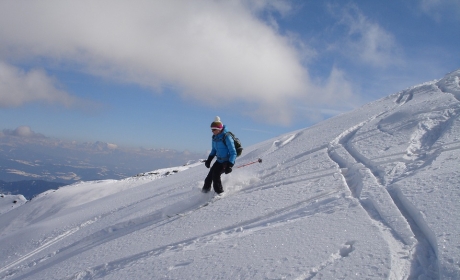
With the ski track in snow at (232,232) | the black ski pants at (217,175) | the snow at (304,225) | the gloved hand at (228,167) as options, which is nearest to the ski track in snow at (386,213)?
the snow at (304,225)

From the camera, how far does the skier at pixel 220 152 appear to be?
8.28 metres

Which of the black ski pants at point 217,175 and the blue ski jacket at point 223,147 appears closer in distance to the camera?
the blue ski jacket at point 223,147

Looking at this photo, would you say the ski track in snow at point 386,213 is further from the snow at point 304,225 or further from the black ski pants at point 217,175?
the black ski pants at point 217,175

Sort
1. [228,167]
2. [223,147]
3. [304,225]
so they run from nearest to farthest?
[304,225] < [228,167] < [223,147]

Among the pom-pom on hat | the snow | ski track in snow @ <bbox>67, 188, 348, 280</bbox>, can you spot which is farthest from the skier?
ski track in snow @ <bbox>67, 188, 348, 280</bbox>

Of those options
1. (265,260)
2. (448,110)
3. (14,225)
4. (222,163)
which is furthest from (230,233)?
(14,225)

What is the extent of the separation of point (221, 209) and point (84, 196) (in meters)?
16.5

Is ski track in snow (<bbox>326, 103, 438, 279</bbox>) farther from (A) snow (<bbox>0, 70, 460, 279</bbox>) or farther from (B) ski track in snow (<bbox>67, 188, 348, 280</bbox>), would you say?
(B) ski track in snow (<bbox>67, 188, 348, 280</bbox>)

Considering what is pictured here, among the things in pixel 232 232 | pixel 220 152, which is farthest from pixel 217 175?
pixel 232 232

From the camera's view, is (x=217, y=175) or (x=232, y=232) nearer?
(x=232, y=232)

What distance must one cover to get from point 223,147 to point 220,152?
0.17 m

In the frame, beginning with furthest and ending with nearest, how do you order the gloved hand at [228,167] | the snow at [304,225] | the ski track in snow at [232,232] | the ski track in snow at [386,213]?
1. the gloved hand at [228,167]
2. the ski track in snow at [232,232]
3. the snow at [304,225]
4. the ski track in snow at [386,213]

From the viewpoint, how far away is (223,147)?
8.56 m

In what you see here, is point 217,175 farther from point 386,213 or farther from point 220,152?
point 386,213
